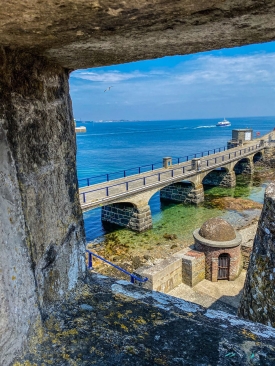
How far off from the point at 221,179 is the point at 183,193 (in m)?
8.92

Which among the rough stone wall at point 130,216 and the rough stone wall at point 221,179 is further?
the rough stone wall at point 221,179

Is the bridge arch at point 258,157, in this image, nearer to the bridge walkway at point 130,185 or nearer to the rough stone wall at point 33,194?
the bridge walkway at point 130,185

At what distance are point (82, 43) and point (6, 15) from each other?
493 millimetres

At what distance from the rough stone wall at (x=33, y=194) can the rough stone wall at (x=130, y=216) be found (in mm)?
20461

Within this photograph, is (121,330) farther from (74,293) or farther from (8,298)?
(8,298)

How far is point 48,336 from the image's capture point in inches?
75.6

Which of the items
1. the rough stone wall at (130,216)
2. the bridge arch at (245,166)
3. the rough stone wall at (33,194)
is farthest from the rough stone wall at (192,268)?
the bridge arch at (245,166)

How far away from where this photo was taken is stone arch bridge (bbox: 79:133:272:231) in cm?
2161

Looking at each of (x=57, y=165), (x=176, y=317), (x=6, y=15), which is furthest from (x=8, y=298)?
(x=6, y=15)

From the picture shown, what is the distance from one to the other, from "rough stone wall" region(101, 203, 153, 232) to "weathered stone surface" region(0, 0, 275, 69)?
2134 centimetres

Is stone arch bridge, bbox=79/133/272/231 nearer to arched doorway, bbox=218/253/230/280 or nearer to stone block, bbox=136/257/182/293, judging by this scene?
stone block, bbox=136/257/182/293

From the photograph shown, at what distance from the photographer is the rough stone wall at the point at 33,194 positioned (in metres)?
1.68

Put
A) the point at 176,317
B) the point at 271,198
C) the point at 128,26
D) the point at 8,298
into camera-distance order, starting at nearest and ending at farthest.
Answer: the point at 128,26, the point at 8,298, the point at 176,317, the point at 271,198

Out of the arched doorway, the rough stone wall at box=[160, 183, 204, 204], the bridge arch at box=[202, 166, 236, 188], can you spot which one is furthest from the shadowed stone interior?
the bridge arch at box=[202, 166, 236, 188]
